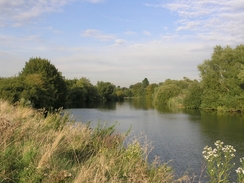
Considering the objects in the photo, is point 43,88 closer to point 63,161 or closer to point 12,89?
point 12,89

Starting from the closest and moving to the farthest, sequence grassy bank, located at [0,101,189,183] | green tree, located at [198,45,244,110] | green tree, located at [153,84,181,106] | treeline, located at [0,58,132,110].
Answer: grassy bank, located at [0,101,189,183] → treeline, located at [0,58,132,110] → green tree, located at [198,45,244,110] → green tree, located at [153,84,181,106]

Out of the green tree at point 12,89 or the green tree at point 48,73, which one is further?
the green tree at point 48,73

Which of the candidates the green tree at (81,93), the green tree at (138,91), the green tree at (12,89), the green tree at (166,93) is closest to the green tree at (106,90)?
the green tree at (81,93)

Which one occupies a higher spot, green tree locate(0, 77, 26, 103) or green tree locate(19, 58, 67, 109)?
green tree locate(19, 58, 67, 109)

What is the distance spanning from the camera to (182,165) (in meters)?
12.1

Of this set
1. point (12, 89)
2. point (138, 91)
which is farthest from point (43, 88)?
point (138, 91)

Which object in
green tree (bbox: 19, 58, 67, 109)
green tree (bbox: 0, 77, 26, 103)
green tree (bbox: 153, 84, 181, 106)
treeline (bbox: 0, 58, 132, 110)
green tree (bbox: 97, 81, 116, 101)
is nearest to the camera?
green tree (bbox: 0, 77, 26, 103)

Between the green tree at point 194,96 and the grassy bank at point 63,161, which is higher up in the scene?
the green tree at point 194,96

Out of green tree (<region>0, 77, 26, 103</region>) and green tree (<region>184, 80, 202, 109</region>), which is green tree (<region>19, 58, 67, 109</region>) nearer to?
green tree (<region>0, 77, 26, 103</region>)

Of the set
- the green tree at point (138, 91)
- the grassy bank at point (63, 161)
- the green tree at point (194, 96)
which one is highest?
the green tree at point (138, 91)

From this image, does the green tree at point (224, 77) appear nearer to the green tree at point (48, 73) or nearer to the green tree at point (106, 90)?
the green tree at point (48, 73)

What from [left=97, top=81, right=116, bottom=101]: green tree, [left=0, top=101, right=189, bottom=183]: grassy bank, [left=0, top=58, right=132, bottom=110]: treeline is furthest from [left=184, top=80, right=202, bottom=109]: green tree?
[left=97, top=81, right=116, bottom=101]: green tree

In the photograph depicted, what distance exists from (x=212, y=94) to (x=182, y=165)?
34297 mm

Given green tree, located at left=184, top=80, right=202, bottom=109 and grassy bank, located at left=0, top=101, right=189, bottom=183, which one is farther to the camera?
green tree, located at left=184, top=80, right=202, bottom=109
